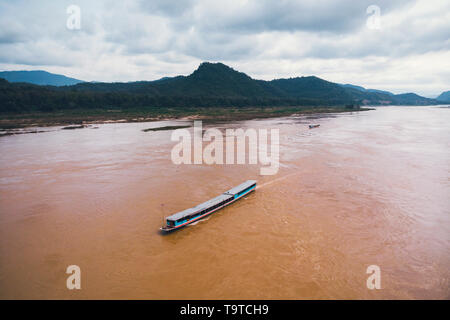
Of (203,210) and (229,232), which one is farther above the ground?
(203,210)

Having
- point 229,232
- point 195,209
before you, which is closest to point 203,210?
point 195,209

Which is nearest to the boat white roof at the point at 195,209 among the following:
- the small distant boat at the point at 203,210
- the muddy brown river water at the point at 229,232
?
the small distant boat at the point at 203,210

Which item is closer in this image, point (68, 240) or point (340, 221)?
point (68, 240)

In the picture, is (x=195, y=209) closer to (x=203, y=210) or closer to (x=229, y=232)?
(x=203, y=210)

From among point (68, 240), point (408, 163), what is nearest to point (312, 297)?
point (68, 240)

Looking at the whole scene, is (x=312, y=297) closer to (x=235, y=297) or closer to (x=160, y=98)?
(x=235, y=297)

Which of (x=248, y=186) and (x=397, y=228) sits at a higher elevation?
(x=248, y=186)

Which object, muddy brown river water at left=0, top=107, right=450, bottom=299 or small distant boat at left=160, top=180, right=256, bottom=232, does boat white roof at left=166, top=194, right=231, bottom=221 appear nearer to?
small distant boat at left=160, top=180, right=256, bottom=232
